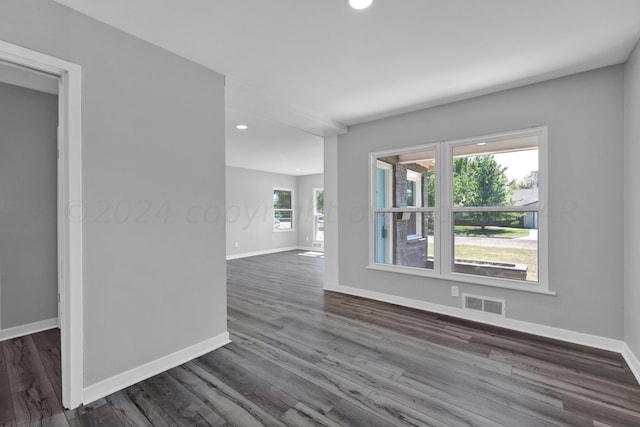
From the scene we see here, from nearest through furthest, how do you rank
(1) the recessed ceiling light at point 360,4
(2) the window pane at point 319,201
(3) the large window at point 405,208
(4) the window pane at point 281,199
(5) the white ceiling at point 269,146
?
(1) the recessed ceiling light at point 360,4 → (3) the large window at point 405,208 → (5) the white ceiling at point 269,146 → (4) the window pane at point 281,199 → (2) the window pane at point 319,201

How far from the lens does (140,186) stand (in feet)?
7.33

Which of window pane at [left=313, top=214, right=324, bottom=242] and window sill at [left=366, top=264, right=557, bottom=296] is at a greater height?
window pane at [left=313, top=214, right=324, bottom=242]

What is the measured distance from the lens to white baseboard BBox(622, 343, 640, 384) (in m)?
2.25

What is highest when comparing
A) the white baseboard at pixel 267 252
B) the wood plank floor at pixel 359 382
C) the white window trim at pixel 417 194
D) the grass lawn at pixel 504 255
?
the white window trim at pixel 417 194

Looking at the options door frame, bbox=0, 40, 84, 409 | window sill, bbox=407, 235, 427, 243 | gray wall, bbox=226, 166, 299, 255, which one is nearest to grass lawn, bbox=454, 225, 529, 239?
window sill, bbox=407, 235, 427, 243

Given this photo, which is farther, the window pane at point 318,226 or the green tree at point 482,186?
the window pane at point 318,226

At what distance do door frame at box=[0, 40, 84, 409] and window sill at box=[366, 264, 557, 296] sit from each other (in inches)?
129

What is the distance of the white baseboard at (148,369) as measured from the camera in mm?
2006

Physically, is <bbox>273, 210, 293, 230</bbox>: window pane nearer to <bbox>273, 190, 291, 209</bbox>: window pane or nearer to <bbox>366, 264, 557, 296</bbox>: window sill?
<bbox>273, 190, 291, 209</bbox>: window pane

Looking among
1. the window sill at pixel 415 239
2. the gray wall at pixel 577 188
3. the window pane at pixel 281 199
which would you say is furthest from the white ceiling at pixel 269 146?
the gray wall at pixel 577 188

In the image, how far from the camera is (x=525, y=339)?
2.92 meters

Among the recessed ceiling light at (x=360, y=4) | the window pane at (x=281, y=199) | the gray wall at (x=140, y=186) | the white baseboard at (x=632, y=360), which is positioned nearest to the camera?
the recessed ceiling light at (x=360, y=4)

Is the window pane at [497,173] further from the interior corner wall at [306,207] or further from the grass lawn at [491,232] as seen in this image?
the interior corner wall at [306,207]

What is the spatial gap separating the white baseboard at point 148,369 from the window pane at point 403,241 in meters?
2.37
